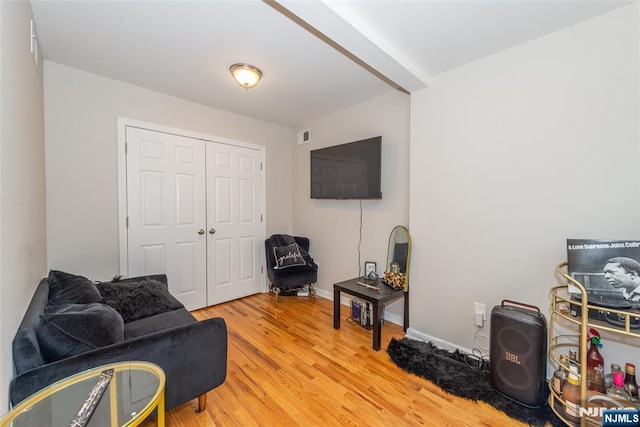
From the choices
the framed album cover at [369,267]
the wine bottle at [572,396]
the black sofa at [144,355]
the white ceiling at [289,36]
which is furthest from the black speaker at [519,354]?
the white ceiling at [289,36]

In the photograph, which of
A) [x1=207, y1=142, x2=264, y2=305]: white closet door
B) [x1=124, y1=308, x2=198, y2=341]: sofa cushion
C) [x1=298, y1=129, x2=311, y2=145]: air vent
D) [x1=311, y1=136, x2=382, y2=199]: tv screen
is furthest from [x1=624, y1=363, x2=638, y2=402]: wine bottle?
[x1=298, y1=129, x2=311, y2=145]: air vent

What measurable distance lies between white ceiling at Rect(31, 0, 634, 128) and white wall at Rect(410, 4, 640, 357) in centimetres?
19

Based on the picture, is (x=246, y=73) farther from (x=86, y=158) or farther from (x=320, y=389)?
(x=320, y=389)

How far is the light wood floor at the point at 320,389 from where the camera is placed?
62.5 inches

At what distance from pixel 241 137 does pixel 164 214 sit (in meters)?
1.40

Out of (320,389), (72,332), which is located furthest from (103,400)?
(320,389)

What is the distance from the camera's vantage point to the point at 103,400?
1.09 m

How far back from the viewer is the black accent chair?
3.27 m

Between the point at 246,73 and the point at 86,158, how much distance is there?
5.70 feet

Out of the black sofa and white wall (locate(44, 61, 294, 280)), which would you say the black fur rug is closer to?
the black sofa

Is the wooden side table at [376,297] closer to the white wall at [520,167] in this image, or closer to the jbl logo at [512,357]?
the white wall at [520,167]

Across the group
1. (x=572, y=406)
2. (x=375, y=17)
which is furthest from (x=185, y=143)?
(x=572, y=406)

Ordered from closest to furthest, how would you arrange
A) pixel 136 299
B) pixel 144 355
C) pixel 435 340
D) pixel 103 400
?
1. pixel 103 400
2. pixel 144 355
3. pixel 136 299
4. pixel 435 340

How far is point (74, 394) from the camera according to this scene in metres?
1.10
